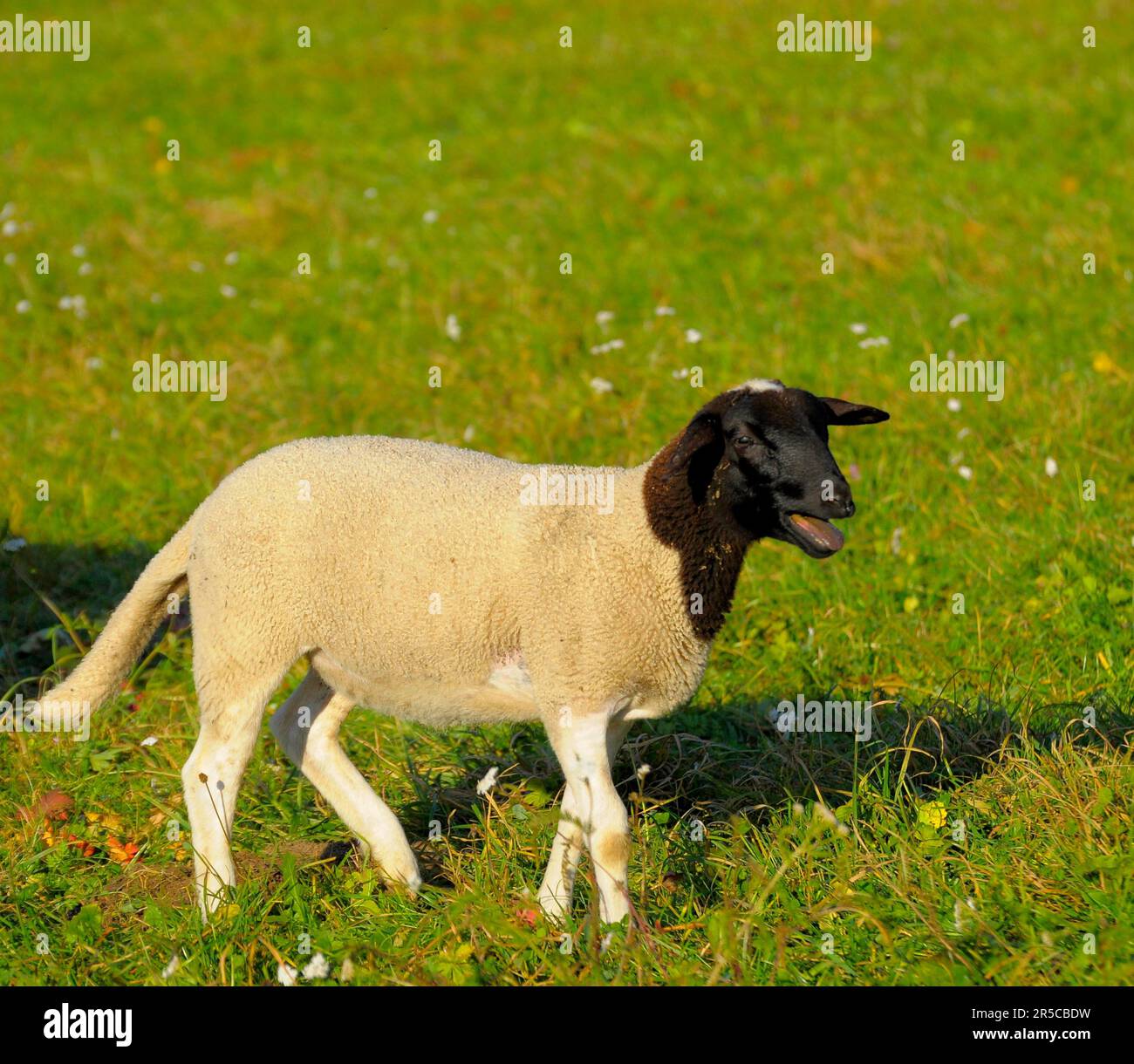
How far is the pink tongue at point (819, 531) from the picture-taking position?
4.15 metres

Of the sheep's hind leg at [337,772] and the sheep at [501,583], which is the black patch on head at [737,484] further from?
the sheep's hind leg at [337,772]

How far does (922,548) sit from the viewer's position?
663 centimetres

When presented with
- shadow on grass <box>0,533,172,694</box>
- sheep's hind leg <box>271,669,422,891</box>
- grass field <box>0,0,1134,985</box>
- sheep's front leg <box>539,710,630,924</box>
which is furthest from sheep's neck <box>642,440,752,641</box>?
shadow on grass <box>0,533,172,694</box>

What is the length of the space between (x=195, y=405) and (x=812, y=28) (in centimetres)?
688

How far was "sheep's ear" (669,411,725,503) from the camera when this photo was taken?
4191 millimetres

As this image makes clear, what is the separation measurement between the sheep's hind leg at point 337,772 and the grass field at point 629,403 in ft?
0.41

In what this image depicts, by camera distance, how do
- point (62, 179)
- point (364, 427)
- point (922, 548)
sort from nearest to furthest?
point (922, 548) → point (364, 427) → point (62, 179)

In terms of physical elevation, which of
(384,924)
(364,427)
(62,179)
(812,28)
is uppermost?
(812,28)

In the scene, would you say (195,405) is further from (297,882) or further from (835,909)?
(835,909)

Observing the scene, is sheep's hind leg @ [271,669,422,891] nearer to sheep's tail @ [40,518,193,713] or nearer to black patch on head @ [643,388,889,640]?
sheep's tail @ [40,518,193,713]

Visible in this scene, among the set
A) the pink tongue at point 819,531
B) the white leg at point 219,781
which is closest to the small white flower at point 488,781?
the white leg at point 219,781

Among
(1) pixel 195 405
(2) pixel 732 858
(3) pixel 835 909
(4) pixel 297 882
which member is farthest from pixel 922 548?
(1) pixel 195 405

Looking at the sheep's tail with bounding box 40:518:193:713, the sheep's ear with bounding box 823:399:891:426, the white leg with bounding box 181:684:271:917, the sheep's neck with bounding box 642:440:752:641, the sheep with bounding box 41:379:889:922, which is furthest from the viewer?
the sheep's tail with bounding box 40:518:193:713

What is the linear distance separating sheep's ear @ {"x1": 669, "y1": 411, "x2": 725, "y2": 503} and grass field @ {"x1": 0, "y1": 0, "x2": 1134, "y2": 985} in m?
1.02
